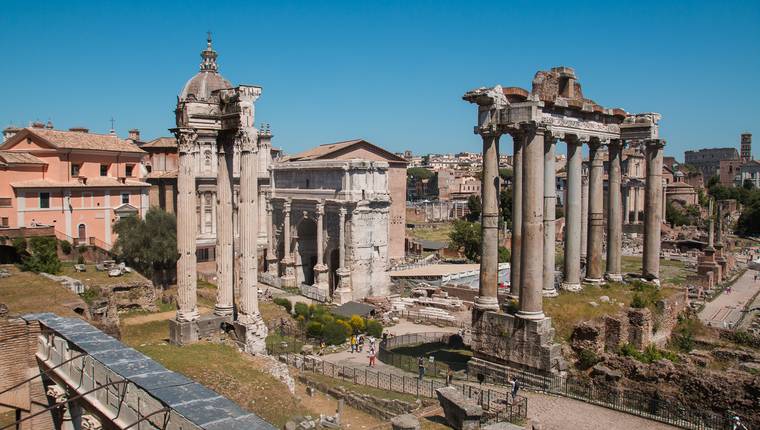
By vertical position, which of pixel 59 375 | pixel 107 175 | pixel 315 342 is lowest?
pixel 315 342

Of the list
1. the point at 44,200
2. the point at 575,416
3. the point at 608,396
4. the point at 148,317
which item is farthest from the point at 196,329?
the point at 44,200

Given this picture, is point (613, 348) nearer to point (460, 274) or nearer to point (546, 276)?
point (546, 276)

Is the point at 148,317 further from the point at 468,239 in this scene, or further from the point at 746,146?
the point at 746,146

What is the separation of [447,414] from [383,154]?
47.5 meters

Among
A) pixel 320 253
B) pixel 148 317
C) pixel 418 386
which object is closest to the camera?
pixel 418 386

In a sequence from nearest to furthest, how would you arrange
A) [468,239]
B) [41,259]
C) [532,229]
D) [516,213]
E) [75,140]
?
1. [532,229]
2. [516,213]
3. [41,259]
4. [75,140]
5. [468,239]

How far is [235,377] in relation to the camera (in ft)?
49.5

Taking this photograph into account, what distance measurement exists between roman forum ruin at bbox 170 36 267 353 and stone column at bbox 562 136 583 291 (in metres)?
10.2

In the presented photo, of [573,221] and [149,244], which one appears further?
[149,244]

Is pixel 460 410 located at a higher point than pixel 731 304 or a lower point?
higher

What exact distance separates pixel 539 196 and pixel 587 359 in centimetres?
466

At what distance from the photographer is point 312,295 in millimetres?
40031

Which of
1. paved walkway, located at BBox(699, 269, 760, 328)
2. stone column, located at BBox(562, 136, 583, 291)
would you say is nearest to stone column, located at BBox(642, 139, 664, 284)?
stone column, located at BBox(562, 136, 583, 291)

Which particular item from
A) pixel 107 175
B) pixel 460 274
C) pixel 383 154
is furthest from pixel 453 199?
pixel 107 175
